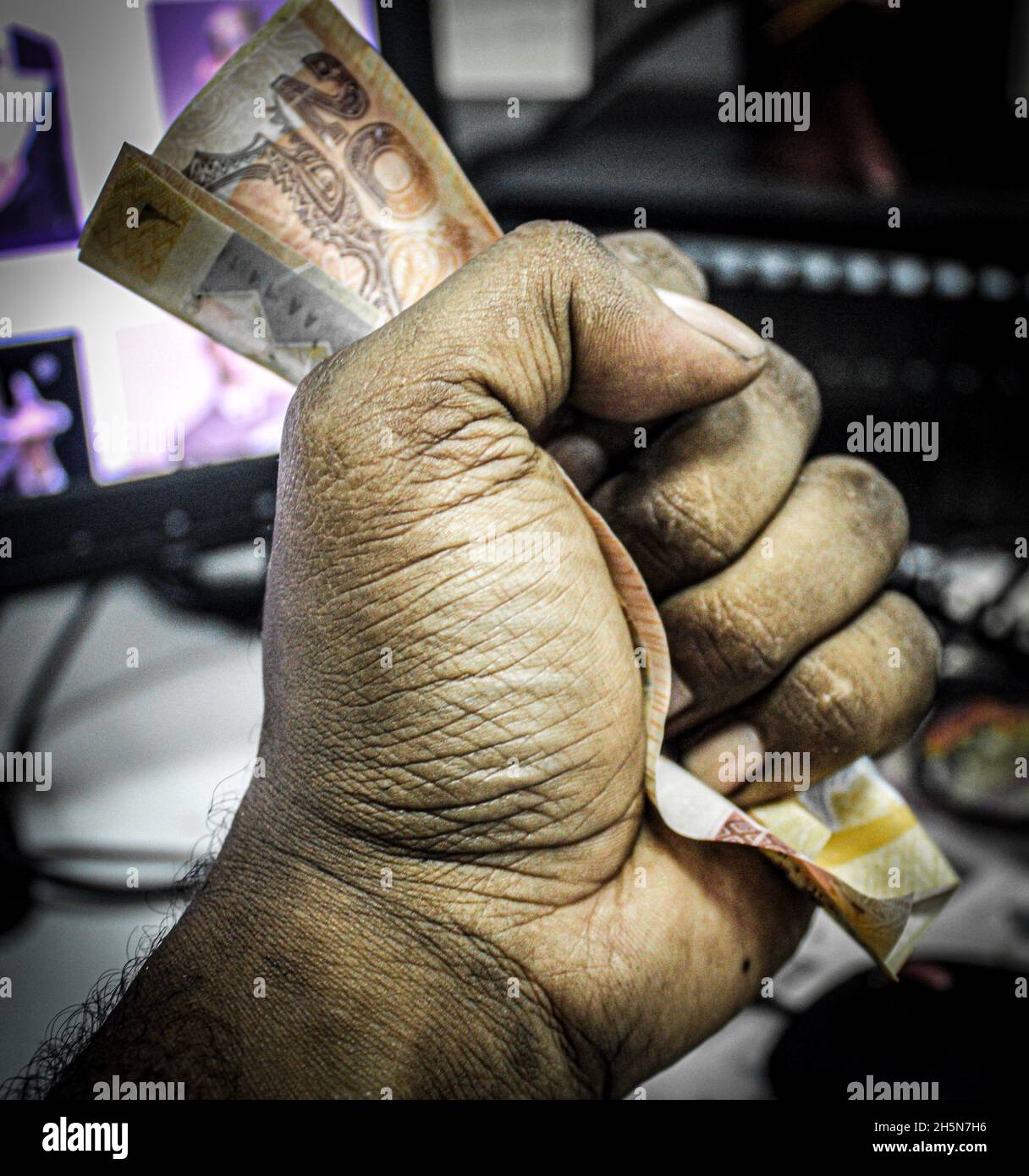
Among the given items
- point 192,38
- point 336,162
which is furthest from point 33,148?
point 336,162

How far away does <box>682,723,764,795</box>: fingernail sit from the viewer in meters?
0.60

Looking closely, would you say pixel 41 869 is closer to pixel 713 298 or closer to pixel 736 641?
pixel 736 641

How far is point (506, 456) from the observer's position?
1.67ft

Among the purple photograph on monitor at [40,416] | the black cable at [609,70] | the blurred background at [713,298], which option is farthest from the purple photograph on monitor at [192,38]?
the black cable at [609,70]

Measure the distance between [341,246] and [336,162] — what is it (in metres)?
0.06

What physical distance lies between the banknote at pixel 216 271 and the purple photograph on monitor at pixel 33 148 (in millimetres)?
292

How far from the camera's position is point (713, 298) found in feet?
3.55

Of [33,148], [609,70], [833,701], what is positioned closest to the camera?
[833,701]

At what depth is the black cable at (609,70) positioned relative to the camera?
1139mm

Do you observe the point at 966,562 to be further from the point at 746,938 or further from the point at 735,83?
the point at 735,83

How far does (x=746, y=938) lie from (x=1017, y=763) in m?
0.45

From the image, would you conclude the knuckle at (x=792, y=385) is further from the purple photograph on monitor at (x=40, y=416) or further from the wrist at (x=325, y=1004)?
the purple photograph on monitor at (x=40, y=416)

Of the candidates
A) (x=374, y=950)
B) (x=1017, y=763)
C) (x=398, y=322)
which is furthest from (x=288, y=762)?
(x=1017, y=763)

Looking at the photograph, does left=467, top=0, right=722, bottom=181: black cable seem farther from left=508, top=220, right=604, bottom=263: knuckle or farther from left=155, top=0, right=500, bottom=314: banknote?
left=508, top=220, right=604, bottom=263: knuckle
